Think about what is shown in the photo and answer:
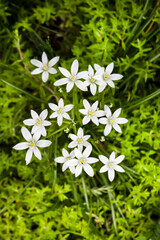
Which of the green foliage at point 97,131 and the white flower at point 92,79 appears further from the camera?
the green foliage at point 97,131

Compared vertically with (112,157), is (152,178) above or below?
A: below

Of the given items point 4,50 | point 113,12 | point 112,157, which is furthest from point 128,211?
point 4,50

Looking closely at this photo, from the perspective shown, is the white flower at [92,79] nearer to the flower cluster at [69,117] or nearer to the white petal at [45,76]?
the flower cluster at [69,117]

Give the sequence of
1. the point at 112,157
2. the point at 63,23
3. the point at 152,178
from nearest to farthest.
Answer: the point at 112,157 < the point at 152,178 < the point at 63,23

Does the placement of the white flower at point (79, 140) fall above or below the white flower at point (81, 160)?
above

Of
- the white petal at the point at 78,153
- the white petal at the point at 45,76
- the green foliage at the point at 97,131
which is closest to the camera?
the white petal at the point at 78,153

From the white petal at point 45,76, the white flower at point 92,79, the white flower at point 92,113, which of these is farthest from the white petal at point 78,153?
the white petal at point 45,76

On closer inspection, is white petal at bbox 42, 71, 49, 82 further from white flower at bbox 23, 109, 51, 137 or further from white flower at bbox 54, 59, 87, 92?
white flower at bbox 23, 109, 51, 137

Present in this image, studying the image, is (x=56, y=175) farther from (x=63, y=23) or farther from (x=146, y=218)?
(x=63, y=23)

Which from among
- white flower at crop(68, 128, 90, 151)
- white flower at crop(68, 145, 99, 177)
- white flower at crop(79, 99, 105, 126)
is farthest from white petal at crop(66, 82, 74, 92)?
white flower at crop(68, 145, 99, 177)
